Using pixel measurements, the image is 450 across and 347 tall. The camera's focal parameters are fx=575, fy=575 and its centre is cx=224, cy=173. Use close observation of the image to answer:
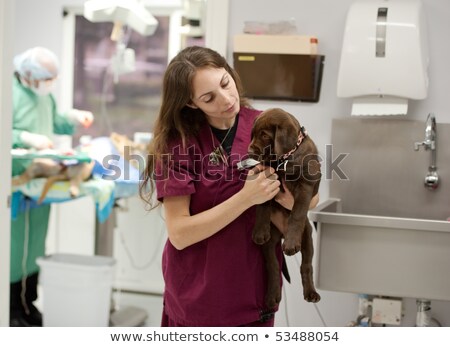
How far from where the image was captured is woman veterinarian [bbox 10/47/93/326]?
2754mm

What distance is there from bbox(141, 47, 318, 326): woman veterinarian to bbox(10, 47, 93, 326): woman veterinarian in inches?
66.3

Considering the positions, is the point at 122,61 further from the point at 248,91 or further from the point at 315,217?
the point at 315,217

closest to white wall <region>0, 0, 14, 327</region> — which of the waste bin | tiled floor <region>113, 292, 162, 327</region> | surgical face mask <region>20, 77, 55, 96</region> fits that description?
the waste bin

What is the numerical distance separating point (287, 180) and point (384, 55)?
2.70 feet

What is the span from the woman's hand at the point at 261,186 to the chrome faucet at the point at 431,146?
75cm

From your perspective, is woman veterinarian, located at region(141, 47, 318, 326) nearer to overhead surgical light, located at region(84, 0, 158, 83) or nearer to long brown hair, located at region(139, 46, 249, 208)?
long brown hair, located at region(139, 46, 249, 208)

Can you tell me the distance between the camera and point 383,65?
1786 millimetres

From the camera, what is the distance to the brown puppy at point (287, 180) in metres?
1.10

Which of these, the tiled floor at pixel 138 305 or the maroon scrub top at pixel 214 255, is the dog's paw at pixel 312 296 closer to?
the maroon scrub top at pixel 214 255

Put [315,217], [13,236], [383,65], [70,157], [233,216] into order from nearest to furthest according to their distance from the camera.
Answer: [233,216] → [315,217] → [383,65] → [70,157] → [13,236]

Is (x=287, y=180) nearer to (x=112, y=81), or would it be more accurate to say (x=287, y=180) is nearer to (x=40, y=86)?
(x=40, y=86)

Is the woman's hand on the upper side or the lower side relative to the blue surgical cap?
lower
